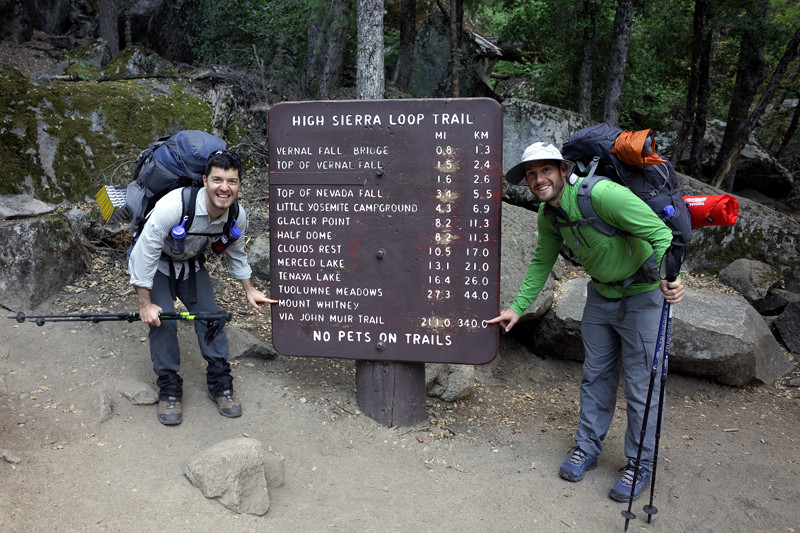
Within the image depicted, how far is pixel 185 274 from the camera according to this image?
409cm

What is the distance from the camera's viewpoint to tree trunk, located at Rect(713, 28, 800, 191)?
952 cm

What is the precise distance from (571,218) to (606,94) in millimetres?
6597

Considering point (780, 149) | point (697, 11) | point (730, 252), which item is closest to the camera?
point (730, 252)

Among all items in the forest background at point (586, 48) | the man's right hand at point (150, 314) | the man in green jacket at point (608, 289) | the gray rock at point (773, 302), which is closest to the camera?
the man in green jacket at point (608, 289)

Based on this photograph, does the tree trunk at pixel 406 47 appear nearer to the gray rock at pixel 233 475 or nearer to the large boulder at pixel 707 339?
the large boulder at pixel 707 339

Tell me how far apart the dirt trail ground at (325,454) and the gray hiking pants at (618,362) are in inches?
12.5

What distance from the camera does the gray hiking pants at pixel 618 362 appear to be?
3.74m

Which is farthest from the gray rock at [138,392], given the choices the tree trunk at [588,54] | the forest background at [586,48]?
the tree trunk at [588,54]

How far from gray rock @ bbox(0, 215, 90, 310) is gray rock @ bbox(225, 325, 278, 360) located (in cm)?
161

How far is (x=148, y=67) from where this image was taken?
9.78 metres

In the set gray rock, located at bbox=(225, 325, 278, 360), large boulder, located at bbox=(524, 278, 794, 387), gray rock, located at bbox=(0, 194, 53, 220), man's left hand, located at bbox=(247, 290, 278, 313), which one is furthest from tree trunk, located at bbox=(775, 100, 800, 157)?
gray rock, located at bbox=(0, 194, 53, 220)

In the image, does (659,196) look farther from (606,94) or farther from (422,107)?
(606,94)

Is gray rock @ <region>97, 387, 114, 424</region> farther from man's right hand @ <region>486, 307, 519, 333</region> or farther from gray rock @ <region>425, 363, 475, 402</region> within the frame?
man's right hand @ <region>486, 307, 519, 333</region>

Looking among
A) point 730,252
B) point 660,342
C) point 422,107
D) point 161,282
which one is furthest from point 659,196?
point 730,252
